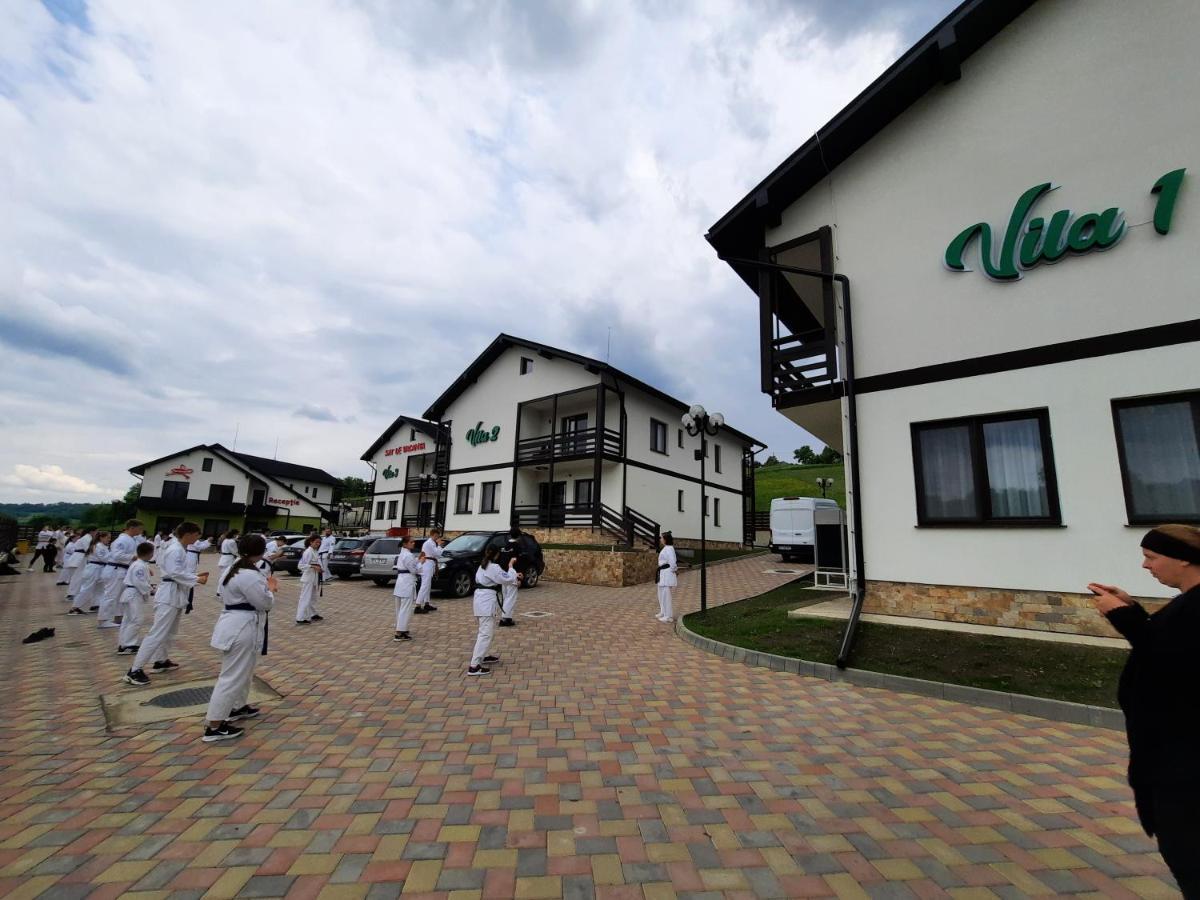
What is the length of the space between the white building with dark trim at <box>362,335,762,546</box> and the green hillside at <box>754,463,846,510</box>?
78.4 ft

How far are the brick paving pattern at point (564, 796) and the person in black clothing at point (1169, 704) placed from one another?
3.23 feet

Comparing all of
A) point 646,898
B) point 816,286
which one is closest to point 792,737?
point 646,898

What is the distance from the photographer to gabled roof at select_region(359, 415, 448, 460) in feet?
106

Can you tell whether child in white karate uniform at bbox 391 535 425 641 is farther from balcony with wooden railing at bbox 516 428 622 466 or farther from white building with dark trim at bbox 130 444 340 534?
white building with dark trim at bbox 130 444 340 534

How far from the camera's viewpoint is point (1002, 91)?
8.37 meters

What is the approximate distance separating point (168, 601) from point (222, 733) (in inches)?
118

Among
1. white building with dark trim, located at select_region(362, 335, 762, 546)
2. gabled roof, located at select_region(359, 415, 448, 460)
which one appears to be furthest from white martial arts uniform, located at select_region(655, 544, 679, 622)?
gabled roof, located at select_region(359, 415, 448, 460)

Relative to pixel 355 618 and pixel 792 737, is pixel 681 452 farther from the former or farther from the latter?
pixel 792 737

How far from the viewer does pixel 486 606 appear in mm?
6711

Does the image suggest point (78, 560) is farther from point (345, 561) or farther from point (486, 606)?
point (486, 606)

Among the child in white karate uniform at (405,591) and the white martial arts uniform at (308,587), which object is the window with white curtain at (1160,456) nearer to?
the child in white karate uniform at (405,591)

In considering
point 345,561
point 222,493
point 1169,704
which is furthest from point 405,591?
point 222,493

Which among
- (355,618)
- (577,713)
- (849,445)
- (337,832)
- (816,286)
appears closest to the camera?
(337,832)

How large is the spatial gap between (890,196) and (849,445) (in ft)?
15.0
